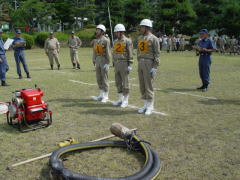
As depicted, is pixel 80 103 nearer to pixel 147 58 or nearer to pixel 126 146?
pixel 147 58

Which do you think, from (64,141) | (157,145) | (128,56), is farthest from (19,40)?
→ (157,145)

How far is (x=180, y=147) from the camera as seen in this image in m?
5.16

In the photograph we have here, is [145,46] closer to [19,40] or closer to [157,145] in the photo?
[157,145]

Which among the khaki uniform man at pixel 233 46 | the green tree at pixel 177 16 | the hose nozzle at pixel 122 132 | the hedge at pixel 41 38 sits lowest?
the hose nozzle at pixel 122 132

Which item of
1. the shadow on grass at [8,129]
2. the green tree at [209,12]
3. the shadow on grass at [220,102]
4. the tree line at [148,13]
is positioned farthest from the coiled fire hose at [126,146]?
the green tree at [209,12]

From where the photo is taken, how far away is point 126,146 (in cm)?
510

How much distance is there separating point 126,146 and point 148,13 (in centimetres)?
4589

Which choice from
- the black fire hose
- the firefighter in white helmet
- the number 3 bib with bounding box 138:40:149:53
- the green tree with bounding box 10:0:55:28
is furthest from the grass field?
the green tree with bounding box 10:0:55:28

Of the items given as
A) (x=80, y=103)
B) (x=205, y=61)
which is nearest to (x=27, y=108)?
(x=80, y=103)

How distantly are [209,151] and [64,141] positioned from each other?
2.75 m

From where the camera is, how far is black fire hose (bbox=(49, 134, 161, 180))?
371 centimetres

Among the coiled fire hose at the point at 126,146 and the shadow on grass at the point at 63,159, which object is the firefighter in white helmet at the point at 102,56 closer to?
the coiled fire hose at the point at 126,146

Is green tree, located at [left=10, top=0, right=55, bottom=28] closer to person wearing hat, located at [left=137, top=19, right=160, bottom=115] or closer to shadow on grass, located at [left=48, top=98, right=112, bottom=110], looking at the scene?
shadow on grass, located at [left=48, top=98, right=112, bottom=110]

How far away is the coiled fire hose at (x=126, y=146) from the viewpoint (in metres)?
3.72
